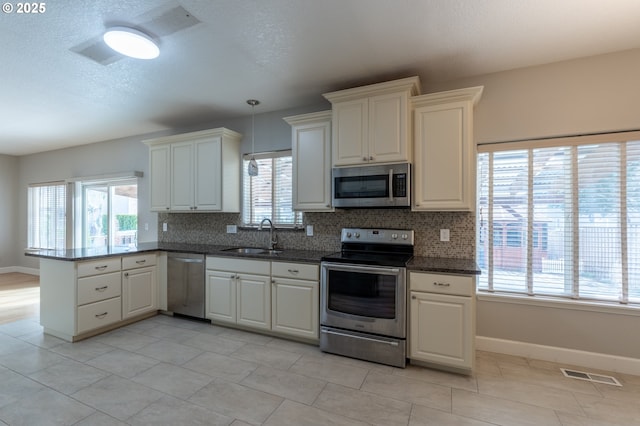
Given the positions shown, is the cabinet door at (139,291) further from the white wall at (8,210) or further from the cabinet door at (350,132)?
the white wall at (8,210)

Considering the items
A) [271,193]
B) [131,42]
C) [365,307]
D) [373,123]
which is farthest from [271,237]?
[131,42]

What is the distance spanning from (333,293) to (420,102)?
75.2 inches

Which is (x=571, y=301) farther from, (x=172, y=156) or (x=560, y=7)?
(x=172, y=156)

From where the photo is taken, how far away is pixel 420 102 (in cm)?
274

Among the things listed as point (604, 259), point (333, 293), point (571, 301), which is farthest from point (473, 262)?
point (333, 293)

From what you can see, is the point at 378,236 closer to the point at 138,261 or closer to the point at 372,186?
the point at 372,186

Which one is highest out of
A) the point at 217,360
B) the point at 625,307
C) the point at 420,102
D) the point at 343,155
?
the point at 420,102

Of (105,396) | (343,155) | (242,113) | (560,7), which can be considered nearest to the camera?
(560,7)

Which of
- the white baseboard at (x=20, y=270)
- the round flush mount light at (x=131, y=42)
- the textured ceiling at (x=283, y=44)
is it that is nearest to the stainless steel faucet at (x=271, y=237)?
the textured ceiling at (x=283, y=44)

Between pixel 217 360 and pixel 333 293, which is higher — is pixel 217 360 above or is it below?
below

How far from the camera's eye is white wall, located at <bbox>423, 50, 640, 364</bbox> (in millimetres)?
2500

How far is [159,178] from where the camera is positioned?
4254mm

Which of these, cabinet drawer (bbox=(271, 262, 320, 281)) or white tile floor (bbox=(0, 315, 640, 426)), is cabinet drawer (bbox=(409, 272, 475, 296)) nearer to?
white tile floor (bbox=(0, 315, 640, 426))

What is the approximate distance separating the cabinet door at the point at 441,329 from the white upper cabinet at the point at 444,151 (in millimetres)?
799
